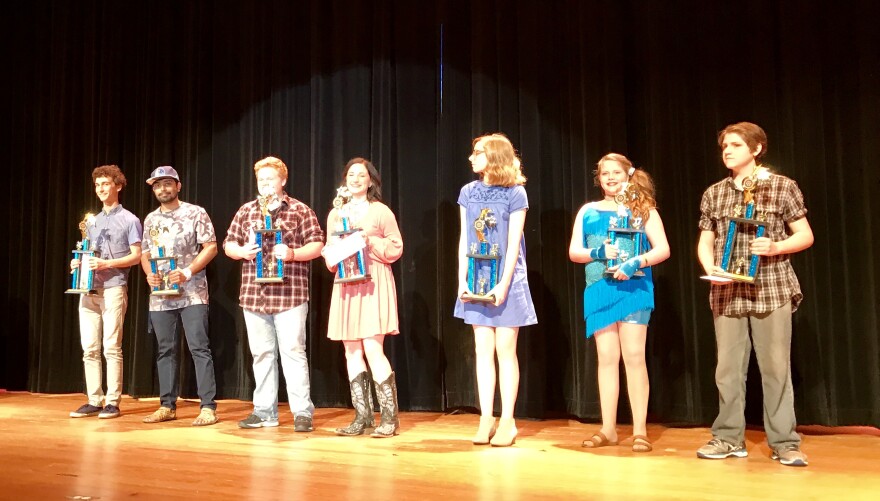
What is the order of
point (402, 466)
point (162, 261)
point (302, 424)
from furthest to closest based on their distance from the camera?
point (162, 261) → point (302, 424) → point (402, 466)

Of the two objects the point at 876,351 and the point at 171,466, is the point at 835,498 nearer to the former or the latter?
the point at 876,351

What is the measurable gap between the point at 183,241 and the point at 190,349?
75cm

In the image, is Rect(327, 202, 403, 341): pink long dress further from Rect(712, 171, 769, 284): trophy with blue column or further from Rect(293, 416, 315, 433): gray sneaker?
Rect(712, 171, 769, 284): trophy with blue column

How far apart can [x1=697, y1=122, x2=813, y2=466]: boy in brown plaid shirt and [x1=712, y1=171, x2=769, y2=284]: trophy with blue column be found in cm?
2

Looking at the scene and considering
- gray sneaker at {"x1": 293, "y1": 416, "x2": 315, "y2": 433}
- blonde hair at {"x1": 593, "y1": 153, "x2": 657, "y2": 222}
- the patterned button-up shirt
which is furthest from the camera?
the patterned button-up shirt

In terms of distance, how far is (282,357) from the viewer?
470cm

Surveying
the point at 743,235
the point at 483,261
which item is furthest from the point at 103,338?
the point at 743,235

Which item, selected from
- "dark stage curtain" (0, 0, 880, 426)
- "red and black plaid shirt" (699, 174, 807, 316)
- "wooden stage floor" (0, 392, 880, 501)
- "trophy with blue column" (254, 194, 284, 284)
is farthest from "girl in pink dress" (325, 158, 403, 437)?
"red and black plaid shirt" (699, 174, 807, 316)

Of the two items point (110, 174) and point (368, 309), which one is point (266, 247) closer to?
point (368, 309)

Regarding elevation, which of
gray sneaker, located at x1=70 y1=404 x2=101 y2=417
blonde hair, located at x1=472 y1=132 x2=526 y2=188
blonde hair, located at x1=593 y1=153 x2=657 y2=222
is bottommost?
gray sneaker, located at x1=70 y1=404 x2=101 y2=417

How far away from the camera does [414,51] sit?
18.7ft

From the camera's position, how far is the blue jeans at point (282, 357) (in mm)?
4652

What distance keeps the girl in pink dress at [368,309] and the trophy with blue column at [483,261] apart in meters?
0.58

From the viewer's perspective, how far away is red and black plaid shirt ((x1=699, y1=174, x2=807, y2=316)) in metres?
3.62
